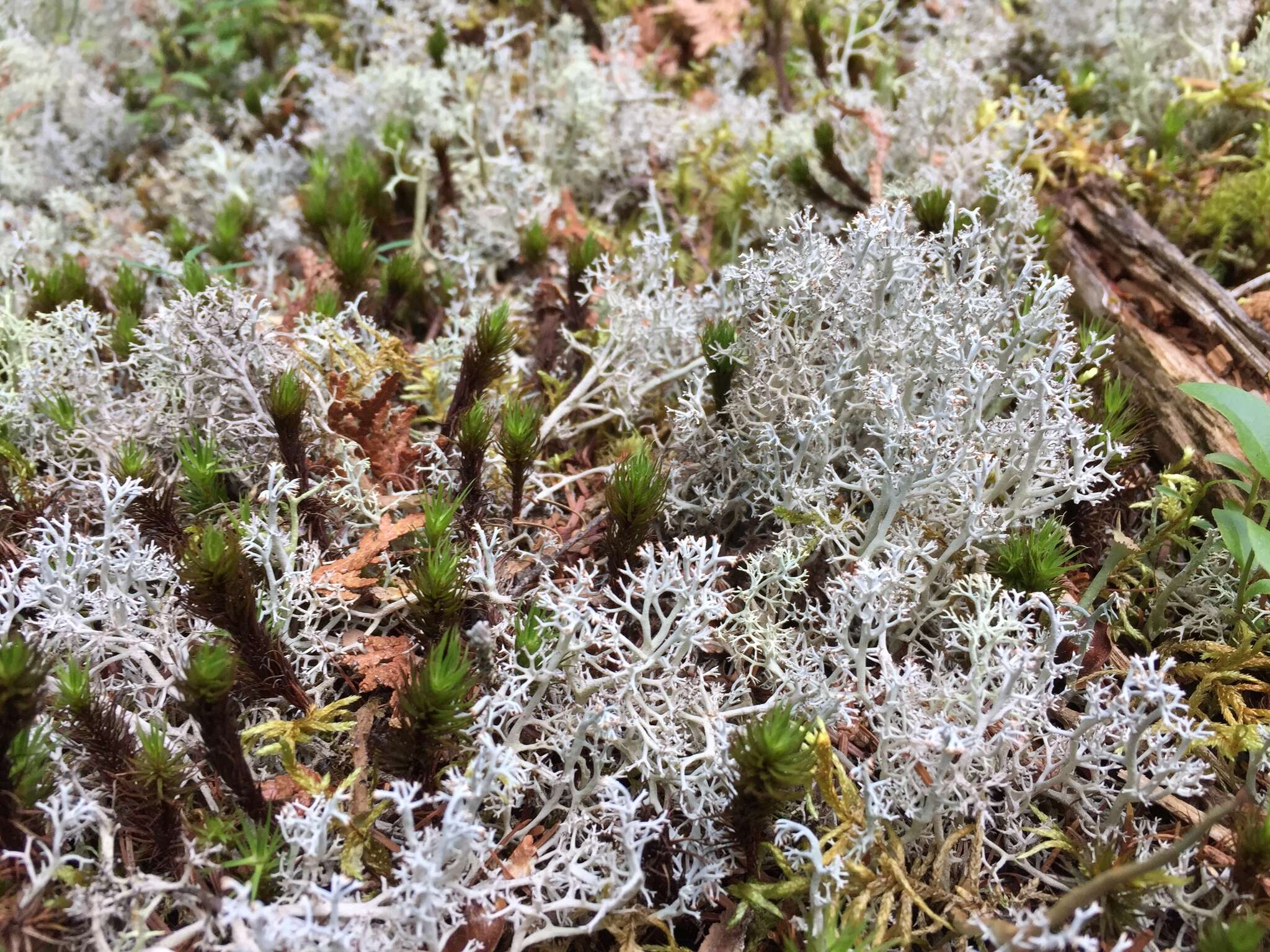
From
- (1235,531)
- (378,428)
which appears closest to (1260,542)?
(1235,531)

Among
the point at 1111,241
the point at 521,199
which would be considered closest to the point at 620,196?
the point at 521,199

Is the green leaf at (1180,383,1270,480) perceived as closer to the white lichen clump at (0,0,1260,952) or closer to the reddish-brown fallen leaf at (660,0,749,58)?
the white lichen clump at (0,0,1260,952)

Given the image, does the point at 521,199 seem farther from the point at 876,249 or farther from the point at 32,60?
the point at 32,60

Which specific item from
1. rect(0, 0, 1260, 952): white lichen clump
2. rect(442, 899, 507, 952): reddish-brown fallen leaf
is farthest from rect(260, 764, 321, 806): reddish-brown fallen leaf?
rect(442, 899, 507, 952): reddish-brown fallen leaf

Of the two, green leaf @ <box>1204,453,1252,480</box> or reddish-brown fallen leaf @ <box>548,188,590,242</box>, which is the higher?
reddish-brown fallen leaf @ <box>548,188,590,242</box>

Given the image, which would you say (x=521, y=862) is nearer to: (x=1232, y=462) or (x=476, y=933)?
(x=476, y=933)

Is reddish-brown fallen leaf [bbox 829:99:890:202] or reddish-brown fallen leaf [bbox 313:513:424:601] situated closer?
reddish-brown fallen leaf [bbox 313:513:424:601]

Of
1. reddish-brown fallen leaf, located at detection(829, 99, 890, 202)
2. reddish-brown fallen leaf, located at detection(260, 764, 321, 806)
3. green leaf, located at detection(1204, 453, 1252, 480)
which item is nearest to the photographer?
A: reddish-brown fallen leaf, located at detection(260, 764, 321, 806)
